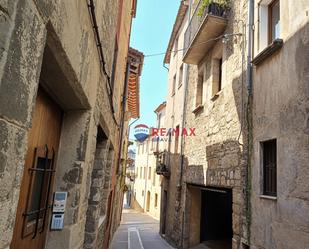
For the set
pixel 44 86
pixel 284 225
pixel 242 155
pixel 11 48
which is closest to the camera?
pixel 11 48

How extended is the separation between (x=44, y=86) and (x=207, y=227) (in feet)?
27.0

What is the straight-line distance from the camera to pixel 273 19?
16.1 feet

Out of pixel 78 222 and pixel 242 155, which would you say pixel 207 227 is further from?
pixel 78 222

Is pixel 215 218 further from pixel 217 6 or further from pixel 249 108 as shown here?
pixel 217 6

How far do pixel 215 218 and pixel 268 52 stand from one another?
645 centimetres

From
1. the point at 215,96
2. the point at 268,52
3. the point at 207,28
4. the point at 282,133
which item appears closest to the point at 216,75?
the point at 215,96

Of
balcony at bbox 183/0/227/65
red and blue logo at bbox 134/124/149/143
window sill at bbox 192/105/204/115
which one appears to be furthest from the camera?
red and blue logo at bbox 134/124/149/143

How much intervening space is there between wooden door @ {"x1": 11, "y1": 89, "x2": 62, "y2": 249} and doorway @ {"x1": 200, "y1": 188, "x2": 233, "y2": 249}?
6949 mm

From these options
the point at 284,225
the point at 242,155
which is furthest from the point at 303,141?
the point at 242,155

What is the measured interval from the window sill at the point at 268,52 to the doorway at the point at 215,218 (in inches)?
194

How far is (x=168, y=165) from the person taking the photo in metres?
12.3

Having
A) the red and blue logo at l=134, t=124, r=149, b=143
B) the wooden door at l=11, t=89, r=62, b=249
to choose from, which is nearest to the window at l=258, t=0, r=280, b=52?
the wooden door at l=11, t=89, r=62, b=249

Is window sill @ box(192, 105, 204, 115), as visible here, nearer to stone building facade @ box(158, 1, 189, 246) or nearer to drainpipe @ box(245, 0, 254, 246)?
stone building facade @ box(158, 1, 189, 246)

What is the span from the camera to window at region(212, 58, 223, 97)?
7266 millimetres
